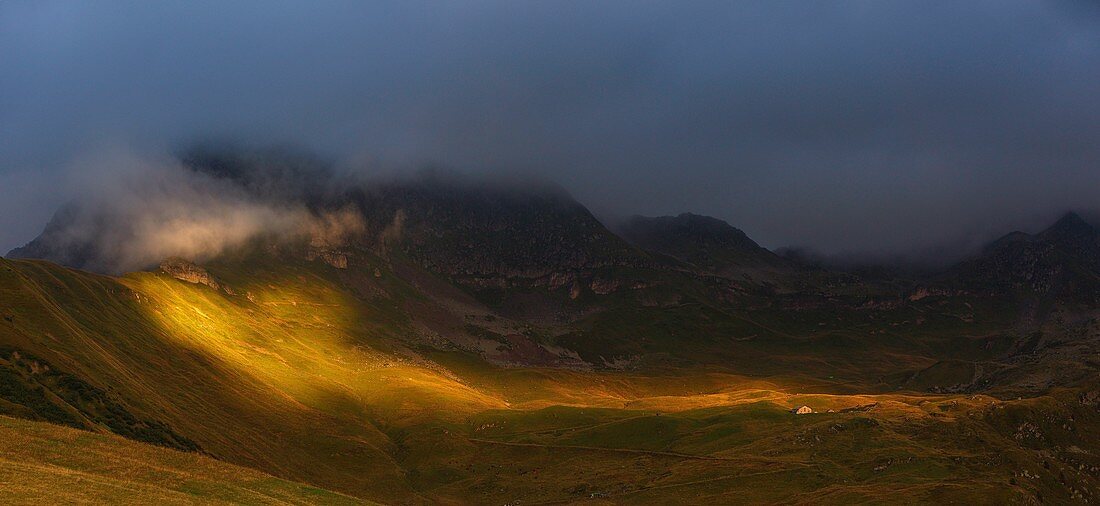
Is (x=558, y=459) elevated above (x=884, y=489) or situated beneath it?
situated beneath

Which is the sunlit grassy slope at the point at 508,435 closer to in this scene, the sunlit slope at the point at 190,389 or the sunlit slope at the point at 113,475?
the sunlit slope at the point at 190,389

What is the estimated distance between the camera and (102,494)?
33.0m

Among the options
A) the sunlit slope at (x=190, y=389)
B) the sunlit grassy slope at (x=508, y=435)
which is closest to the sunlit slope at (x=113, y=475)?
the sunlit grassy slope at (x=508, y=435)

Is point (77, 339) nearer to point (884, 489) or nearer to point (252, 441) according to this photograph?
point (252, 441)

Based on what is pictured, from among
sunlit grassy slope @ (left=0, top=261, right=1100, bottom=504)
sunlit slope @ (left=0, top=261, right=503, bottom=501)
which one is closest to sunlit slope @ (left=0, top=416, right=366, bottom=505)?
sunlit grassy slope @ (left=0, top=261, right=1100, bottom=504)

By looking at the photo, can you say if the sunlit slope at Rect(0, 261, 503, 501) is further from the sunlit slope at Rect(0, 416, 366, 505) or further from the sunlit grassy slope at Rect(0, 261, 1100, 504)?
the sunlit slope at Rect(0, 416, 366, 505)

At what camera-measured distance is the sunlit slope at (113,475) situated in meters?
32.3

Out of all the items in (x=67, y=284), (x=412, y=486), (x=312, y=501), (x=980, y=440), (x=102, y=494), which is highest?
(x=67, y=284)

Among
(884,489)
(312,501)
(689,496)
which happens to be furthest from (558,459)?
(312,501)

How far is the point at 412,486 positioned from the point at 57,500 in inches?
4283

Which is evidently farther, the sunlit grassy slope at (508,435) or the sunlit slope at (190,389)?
the sunlit slope at (190,389)

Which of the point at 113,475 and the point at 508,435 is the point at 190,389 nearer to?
the point at 508,435

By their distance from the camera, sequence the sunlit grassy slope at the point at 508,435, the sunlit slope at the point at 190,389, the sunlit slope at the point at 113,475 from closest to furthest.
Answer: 1. the sunlit slope at the point at 113,475
2. the sunlit grassy slope at the point at 508,435
3. the sunlit slope at the point at 190,389

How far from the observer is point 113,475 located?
37.8m
